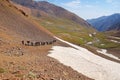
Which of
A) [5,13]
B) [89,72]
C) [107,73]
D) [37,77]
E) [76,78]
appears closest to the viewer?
[37,77]

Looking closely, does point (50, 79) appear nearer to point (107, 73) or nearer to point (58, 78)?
point (58, 78)

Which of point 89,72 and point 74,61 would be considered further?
point 74,61

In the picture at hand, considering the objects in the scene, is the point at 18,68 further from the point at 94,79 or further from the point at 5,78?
the point at 94,79

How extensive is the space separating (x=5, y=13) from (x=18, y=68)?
56.7 meters

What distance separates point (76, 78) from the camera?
31.6m

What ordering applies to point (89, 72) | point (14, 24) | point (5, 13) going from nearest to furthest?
1. point (89, 72)
2. point (14, 24)
3. point (5, 13)

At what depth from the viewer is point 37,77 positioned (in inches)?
938

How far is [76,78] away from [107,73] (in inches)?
525

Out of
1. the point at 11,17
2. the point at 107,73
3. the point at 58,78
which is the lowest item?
the point at 107,73

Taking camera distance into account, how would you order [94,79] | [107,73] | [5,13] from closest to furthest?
[94,79] < [107,73] < [5,13]

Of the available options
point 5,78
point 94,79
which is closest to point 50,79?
point 5,78

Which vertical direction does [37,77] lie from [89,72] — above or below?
above

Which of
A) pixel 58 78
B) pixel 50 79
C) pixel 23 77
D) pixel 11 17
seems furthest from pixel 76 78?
pixel 11 17

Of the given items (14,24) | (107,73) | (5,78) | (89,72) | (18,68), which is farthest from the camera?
(14,24)
